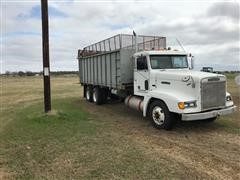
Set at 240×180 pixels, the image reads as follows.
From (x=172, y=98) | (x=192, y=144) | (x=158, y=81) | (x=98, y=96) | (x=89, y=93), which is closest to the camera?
(x=192, y=144)

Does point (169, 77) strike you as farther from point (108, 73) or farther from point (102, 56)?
point (102, 56)

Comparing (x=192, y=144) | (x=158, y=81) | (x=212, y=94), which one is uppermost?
(x=158, y=81)

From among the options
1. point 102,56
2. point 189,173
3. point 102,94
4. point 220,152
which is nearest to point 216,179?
point 189,173

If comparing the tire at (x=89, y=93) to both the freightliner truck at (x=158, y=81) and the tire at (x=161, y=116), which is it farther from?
the tire at (x=161, y=116)

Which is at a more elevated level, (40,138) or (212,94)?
(212,94)

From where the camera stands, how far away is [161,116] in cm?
955

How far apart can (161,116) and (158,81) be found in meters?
1.25

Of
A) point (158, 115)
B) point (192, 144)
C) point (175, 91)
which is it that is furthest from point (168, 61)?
point (192, 144)

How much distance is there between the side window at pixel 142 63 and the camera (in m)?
10.9

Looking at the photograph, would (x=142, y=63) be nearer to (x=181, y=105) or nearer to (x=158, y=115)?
(x=158, y=115)

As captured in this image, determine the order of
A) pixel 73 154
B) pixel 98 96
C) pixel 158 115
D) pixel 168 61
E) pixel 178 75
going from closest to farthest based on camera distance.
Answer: pixel 73 154 < pixel 178 75 < pixel 158 115 < pixel 168 61 < pixel 98 96

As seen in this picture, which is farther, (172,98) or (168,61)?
(168,61)

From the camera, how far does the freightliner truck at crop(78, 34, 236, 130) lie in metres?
8.88

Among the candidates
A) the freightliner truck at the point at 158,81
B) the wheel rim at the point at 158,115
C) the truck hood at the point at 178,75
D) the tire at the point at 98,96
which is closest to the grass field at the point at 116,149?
the wheel rim at the point at 158,115
